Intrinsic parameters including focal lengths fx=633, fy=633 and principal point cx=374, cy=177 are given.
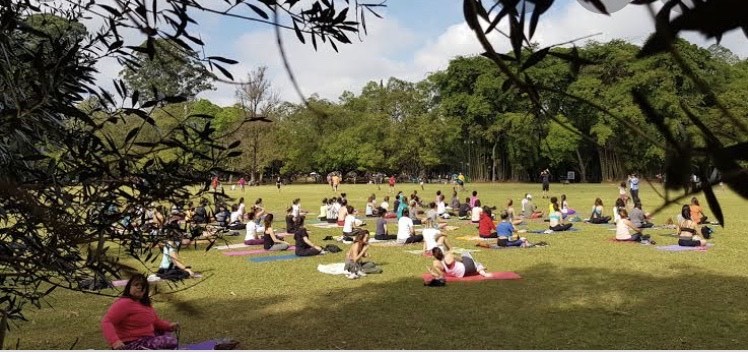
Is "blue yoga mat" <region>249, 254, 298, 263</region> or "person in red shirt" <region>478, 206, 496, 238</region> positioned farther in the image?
"person in red shirt" <region>478, 206, 496, 238</region>

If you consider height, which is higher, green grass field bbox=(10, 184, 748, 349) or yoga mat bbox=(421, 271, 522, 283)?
yoga mat bbox=(421, 271, 522, 283)

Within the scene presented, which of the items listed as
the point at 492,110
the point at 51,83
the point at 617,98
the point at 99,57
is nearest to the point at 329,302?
the point at 99,57

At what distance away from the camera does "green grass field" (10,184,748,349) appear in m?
7.11

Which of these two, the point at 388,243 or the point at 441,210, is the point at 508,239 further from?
the point at 441,210

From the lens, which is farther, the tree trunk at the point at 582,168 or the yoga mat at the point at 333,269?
the tree trunk at the point at 582,168

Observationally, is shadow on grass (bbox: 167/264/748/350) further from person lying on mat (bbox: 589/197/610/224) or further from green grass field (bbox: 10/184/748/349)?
person lying on mat (bbox: 589/197/610/224)

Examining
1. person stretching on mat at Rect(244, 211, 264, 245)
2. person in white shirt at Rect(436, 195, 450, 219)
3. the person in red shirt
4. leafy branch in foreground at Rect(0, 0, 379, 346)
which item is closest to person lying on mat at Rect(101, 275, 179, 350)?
leafy branch in foreground at Rect(0, 0, 379, 346)

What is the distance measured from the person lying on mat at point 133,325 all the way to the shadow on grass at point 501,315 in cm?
68

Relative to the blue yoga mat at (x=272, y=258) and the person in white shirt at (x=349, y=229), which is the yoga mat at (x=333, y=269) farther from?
the person in white shirt at (x=349, y=229)

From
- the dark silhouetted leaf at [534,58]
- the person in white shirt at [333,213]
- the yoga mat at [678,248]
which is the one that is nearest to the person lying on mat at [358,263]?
the yoga mat at [678,248]

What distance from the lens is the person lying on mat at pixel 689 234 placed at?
13.6m

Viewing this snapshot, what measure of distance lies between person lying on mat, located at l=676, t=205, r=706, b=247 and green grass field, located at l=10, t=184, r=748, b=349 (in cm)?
67

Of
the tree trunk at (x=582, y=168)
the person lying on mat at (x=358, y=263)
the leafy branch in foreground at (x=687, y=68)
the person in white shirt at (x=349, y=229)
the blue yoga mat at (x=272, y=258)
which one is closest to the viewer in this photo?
the leafy branch in foreground at (x=687, y=68)

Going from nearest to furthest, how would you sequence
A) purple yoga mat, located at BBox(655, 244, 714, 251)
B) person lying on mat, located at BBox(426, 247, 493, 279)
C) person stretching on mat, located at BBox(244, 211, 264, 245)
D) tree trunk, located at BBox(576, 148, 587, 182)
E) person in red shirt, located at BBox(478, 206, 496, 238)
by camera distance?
person lying on mat, located at BBox(426, 247, 493, 279) < purple yoga mat, located at BBox(655, 244, 714, 251) < person stretching on mat, located at BBox(244, 211, 264, 245) < person in red shirt, located at BBox(478, 206, 496, 238) < tree trunk, located at BBox(576, 148, 587, 182)
